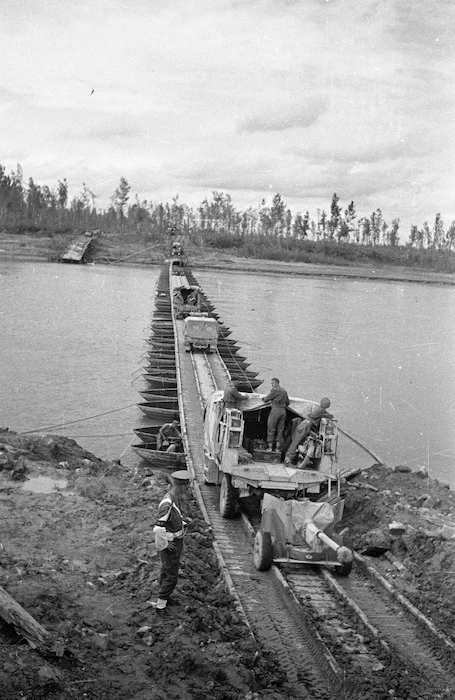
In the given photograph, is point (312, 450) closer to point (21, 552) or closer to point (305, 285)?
point (21, 552)

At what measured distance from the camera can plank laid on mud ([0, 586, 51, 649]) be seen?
6.50 meters

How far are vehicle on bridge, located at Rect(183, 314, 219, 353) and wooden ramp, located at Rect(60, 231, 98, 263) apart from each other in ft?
188

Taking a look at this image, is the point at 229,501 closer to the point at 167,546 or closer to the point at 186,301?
the point at 167,546

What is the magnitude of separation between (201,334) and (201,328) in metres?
0.32

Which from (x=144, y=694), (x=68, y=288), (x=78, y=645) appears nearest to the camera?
(x=144, y=694)

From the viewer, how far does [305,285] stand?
7725 cm

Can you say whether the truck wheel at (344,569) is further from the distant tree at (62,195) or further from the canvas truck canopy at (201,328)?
the distant tree at (62,195)

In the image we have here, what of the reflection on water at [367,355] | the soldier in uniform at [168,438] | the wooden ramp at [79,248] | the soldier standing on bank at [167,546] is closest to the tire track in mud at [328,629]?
the soldier standing on bank at [167,546]

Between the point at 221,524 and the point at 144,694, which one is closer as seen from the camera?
the point at 144,694

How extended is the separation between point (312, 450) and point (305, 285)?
66027 mm

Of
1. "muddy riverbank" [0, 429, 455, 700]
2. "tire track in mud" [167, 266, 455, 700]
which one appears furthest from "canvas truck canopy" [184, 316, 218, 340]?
"tire track in mud" [167, 266, 455, 700]

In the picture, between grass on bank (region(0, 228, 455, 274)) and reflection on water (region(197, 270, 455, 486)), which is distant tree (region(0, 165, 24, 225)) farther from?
reflection on water (region(197, 270, 455, 486))

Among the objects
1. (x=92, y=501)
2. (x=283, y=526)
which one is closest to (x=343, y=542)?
(x=283, y=526)

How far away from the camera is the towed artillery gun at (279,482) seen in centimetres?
1035
